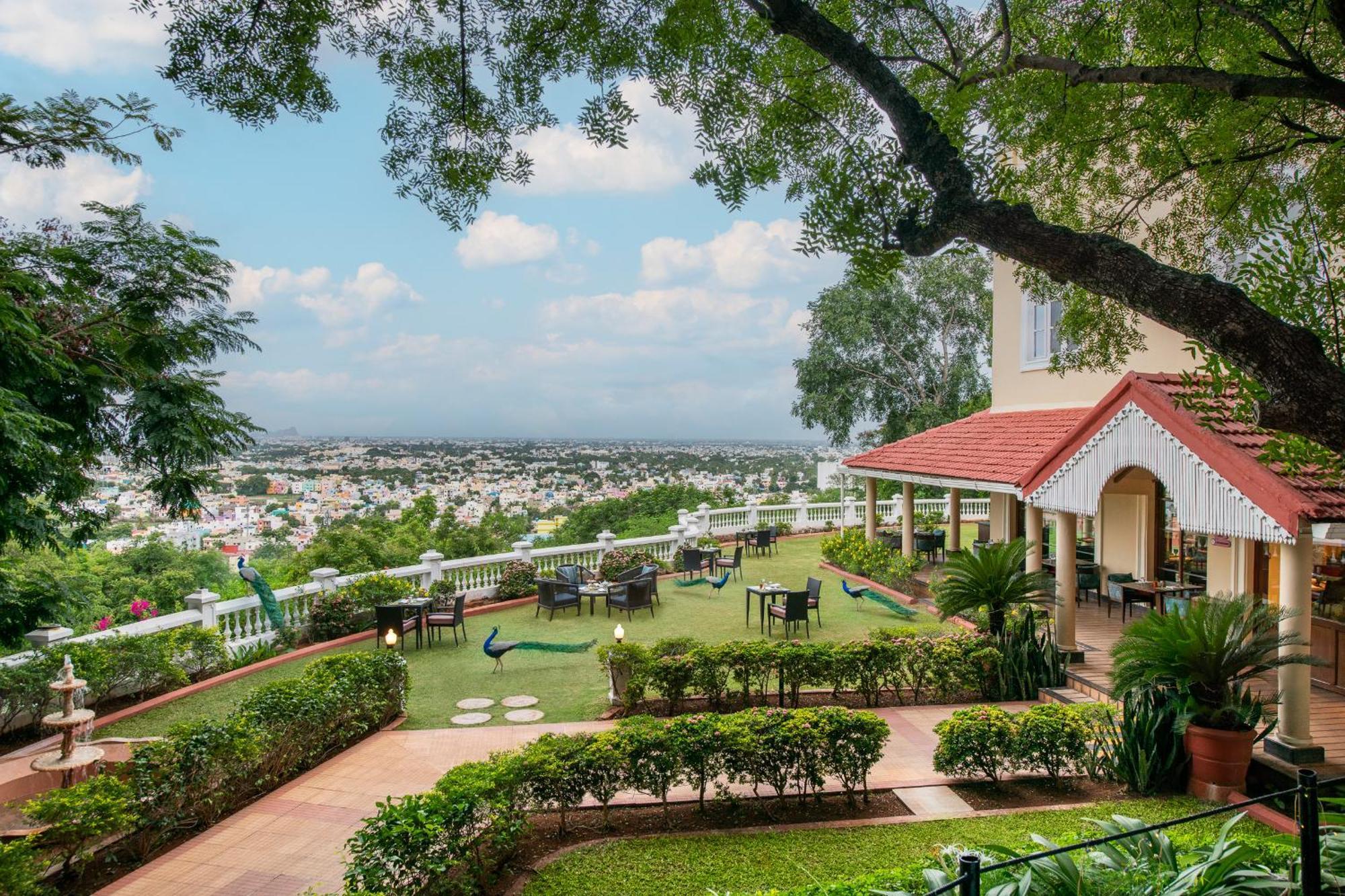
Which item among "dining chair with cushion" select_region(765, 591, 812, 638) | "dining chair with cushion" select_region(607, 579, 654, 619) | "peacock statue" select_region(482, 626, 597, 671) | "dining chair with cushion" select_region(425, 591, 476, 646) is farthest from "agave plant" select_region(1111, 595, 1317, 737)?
"dining chair with cushion" select_region(425, 591, 476, 646)

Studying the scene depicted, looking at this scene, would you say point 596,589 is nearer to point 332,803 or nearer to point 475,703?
point 475,703

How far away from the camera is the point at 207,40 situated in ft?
18.4

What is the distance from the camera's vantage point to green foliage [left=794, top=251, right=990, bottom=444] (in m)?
29.9

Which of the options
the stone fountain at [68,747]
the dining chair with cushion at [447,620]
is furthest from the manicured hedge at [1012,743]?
the dining chair with cushion at [447,620]

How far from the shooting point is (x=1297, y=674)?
23.7 feet

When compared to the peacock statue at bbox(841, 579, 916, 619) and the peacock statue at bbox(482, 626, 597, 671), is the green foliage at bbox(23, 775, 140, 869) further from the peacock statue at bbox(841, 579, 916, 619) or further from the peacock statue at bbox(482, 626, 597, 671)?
the peacock statue at bbox(841, 579, 916, 619)

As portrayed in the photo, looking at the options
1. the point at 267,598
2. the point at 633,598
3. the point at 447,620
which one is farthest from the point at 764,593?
the point at 267,598

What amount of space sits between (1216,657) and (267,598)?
12.5 metres

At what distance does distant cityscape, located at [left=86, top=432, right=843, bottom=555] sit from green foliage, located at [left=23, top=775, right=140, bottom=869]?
253cm

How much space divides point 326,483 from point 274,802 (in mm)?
26470

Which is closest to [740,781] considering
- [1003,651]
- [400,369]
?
[1003,651]

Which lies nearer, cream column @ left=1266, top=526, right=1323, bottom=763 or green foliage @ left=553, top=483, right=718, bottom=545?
cream column @ left=1266, top=526, right=1323, bottom=763

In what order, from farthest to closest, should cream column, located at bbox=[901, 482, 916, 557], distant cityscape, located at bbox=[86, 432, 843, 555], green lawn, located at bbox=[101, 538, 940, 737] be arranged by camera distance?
distant cityscape, located at bbox=[86, 432, 843, 555] → cream column, located at bbox=[901, 482, 916, 557] → green lawn, located at bbox=[101, 538, 940, 737]

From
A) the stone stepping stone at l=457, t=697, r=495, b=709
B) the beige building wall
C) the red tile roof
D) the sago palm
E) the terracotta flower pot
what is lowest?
the stone stepping stone at l=457, t=697, r=495, b=709
